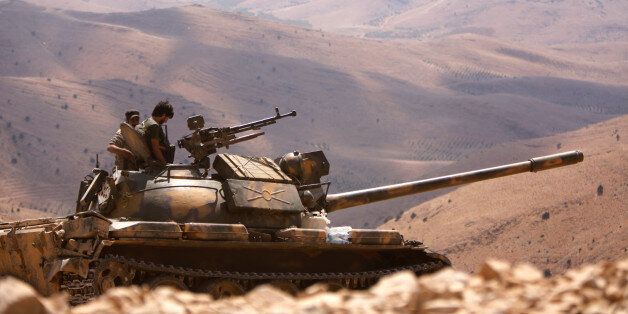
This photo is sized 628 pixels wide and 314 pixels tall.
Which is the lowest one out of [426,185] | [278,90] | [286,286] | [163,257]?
[278,90]

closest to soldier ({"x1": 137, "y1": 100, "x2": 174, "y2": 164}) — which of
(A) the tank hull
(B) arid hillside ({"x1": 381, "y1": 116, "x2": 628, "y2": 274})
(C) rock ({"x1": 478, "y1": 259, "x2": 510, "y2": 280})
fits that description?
(A) the tank hull

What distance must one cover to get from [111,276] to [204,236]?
128 cm

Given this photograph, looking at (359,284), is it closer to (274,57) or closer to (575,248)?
(575,248)

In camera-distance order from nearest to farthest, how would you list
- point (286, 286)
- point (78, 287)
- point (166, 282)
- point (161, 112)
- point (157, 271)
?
point (78, 287) → point (166, 282) → point (157, 271) → point (286, 286) → point (161, 112)

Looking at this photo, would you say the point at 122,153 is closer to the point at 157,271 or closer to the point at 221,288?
the point at 157,271

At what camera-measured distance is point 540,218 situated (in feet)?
212

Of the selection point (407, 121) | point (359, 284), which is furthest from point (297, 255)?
point (407, 121)

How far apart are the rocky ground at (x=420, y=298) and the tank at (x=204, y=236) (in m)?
6.19

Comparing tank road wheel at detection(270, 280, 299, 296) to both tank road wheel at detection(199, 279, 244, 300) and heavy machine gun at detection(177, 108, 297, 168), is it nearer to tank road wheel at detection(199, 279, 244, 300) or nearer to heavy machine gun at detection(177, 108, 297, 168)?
tank road wheel at detection(199, 279, 244, 300)

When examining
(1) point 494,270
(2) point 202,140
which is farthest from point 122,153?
(1) point 494,270

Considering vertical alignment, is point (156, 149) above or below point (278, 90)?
above

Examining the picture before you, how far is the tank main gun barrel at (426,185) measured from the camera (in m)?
20.0

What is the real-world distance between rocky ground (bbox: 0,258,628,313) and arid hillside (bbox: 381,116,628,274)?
4491 cm

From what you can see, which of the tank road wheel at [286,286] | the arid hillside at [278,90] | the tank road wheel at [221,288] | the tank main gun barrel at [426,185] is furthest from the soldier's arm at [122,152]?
the arid hillside at [278,90]
